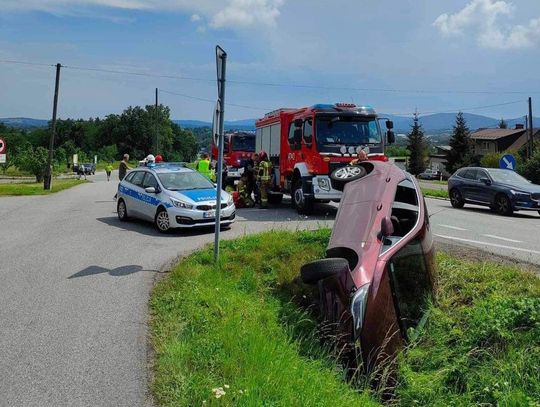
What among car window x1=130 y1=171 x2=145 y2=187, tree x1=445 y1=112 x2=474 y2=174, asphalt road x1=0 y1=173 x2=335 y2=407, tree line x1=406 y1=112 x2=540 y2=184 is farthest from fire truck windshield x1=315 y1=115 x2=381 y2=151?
tree x1=445 y1=112 x2=474 y2=174

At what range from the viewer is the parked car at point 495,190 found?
60.2 ft

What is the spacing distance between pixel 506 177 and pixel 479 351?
1532cm

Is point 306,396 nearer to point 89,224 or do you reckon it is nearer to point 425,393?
point 425,393

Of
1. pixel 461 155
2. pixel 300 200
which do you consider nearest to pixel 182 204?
pixel 300 200

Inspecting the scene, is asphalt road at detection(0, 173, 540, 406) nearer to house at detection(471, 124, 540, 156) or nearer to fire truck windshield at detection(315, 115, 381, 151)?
fire truck windshield at detection(315, 115, 381, 151)

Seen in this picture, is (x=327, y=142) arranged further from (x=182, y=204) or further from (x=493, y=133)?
(x=493, y=133)

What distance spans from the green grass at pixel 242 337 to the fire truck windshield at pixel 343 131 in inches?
236

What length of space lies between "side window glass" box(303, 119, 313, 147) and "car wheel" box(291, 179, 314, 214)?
1217 millimetres

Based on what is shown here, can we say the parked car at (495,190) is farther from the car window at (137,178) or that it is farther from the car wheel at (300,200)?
the car window at (137,178)

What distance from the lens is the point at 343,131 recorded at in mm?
15281

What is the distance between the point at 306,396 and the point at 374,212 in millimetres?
2574

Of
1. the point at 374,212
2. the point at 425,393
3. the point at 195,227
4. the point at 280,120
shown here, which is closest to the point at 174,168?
the point at 195,227

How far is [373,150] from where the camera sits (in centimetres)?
1538

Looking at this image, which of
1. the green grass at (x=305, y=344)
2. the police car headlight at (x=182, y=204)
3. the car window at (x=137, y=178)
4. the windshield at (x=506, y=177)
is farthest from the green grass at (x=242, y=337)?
the windshield at (x=506, y=177)
